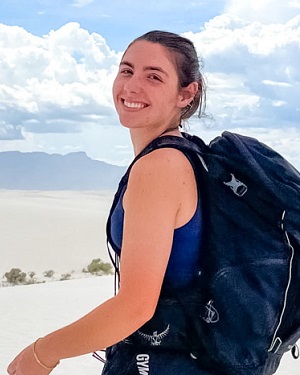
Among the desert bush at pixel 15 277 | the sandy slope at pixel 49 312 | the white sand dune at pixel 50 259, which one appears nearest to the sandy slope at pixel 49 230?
the white sand dune at pixel 50 259

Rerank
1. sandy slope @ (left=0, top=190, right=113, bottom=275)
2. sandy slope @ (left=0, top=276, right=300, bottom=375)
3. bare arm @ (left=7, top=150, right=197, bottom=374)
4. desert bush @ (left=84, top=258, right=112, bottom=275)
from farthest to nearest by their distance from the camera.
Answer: sandy slope @ (left=0, top=190, right=113, bottom=275) < desert bush @ (left=84, top=258, right=112, bottom=275) < sandy slope @ (left=0, top=276, right=300, bottom=375) < bare arm @ (left=7, top=150, right=197, bottom=374)

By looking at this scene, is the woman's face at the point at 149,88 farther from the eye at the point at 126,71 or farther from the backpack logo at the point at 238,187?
the backpack logo at the point at 238,187

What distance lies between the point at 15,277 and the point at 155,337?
1263 cm

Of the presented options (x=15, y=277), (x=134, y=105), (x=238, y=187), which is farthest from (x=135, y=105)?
(x=15, y=277)

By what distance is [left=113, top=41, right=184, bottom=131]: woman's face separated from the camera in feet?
4.42

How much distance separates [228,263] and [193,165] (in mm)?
172

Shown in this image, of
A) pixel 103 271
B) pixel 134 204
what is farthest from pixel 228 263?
pixel 103 271

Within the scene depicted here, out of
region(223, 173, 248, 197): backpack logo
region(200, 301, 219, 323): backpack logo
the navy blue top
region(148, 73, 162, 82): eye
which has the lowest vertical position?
region(200, 301, 219, 323): backpack logo

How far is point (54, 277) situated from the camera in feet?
51.0

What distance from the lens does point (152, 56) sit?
4.42ft

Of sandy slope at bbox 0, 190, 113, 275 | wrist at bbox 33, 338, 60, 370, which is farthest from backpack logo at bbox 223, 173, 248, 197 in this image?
sandy slope at bbox 0, 190, 113, 275

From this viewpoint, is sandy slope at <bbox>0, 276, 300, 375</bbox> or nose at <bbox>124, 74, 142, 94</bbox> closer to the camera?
nose at <bbox>124, 74, 142, 94</bbox>

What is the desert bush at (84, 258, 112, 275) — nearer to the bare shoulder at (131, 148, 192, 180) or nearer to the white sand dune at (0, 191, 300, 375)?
the white sand dune at (0, 191, 300, 375)

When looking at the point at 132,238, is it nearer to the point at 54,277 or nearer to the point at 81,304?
the point at 81,304
